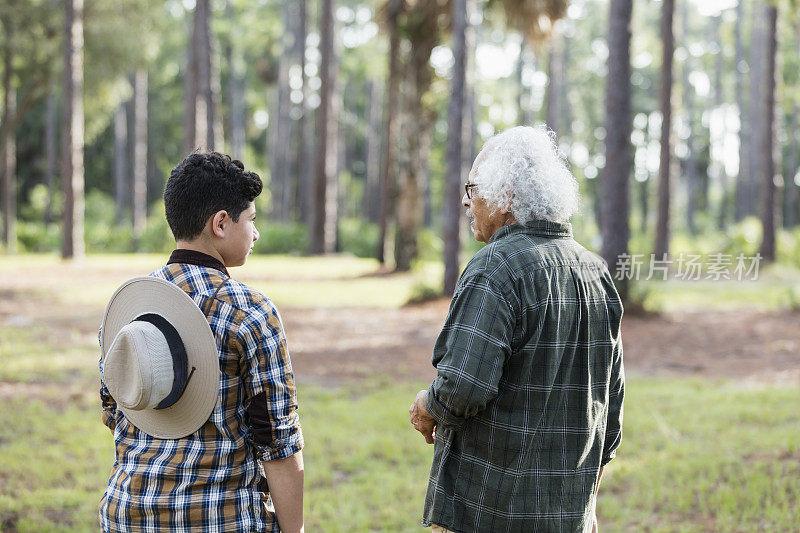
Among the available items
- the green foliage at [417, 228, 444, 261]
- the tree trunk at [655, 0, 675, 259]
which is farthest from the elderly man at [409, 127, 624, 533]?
the tree trunk at [655, 0, 675, 259]

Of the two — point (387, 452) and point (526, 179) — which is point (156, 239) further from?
point (526, 179)

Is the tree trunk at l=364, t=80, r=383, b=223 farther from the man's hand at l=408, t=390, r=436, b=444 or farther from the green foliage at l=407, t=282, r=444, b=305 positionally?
the man's hand at l=408, t=390, r=436, b=444

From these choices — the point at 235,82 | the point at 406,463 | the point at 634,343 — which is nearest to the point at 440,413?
the point at 406,463

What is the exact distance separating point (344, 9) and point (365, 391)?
127ft

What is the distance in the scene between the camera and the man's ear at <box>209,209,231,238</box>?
224 centimetres

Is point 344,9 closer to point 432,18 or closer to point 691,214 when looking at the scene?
point 691,214

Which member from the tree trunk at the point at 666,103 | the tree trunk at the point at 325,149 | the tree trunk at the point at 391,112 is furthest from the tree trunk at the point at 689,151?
the tree trunk at the point at 325,149

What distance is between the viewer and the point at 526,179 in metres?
2.42

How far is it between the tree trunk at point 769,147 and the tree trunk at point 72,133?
1688 cm

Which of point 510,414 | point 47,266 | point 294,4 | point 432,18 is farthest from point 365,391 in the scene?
point 294,4

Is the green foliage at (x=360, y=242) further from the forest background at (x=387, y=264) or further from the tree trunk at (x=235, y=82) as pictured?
the tree trunk at (x=235, y=82)

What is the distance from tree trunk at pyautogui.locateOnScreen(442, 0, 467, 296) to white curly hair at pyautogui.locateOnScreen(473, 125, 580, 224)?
1182cm

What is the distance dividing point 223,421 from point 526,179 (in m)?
1.12

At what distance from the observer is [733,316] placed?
541 inches
